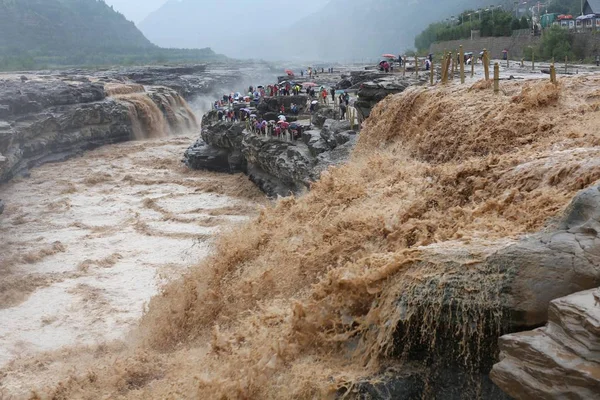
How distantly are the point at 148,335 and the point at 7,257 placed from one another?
7.73 meters

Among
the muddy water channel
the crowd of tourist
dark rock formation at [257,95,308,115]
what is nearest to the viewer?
the muddy water channel

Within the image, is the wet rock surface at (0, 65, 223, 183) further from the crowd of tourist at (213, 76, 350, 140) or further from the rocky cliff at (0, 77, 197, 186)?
the crowd of tourist at (213, 76, 350, 140)

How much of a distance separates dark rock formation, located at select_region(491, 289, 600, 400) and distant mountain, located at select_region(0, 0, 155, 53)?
265ft

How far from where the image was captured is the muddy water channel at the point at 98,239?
12484 millimetres

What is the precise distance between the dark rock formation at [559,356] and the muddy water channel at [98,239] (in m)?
8.79

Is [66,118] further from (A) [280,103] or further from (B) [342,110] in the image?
(B) [342,110]

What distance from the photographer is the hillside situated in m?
74.2

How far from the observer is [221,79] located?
5228 cm

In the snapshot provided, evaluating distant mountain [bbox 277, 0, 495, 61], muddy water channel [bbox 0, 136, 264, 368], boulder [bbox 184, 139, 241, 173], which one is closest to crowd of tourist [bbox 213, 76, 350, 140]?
boulder [bbox 184, 139, 241, 173]

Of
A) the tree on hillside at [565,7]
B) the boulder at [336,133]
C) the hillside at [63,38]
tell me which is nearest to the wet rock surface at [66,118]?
the boulder at [336,133]

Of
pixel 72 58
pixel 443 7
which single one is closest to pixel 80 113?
pixel 72 58

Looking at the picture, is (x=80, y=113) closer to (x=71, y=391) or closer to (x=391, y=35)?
(x=71, y=391)

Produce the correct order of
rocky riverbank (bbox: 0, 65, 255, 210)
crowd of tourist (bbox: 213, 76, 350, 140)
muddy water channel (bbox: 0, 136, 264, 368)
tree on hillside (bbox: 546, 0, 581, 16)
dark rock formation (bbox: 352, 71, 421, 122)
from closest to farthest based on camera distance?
muddy water channel (bbox: 0, 136, 264, 368)
dark rock formation (bbox: 352, 71, 421, 122)
crowd of tourist (bbox: 213, 76, 350, 140)
rocky riverbank (bbox: 0, 65, 255, 210)
tree on hillside (bbox: 546, 0, 581, 16)

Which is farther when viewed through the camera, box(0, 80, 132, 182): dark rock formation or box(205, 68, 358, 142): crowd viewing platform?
box(0, 80, 132, 182): dark rock formation
